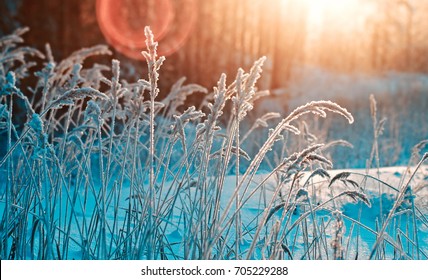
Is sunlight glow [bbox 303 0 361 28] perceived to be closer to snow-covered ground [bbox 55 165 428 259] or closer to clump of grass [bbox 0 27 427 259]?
snow-covered ground [bbox 55 165 428 259]

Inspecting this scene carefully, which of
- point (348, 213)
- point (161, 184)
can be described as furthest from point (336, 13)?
point (161, 184)

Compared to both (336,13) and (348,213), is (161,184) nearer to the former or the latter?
(348,213)

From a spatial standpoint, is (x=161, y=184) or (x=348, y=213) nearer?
(x=161, y=184)

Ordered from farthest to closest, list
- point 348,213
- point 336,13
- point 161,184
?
point 336,13 < point 348,213 < point 161,184

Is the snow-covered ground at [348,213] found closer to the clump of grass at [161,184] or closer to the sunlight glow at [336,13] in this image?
the clump of grass at [161,184]

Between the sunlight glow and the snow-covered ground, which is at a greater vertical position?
the sunlight glow

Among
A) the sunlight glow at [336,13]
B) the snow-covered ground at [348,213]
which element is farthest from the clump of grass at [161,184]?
the sunlight glow at [336,13]

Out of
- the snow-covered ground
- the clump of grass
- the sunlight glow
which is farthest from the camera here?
the sunlight glow

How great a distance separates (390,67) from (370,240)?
27.3 meters

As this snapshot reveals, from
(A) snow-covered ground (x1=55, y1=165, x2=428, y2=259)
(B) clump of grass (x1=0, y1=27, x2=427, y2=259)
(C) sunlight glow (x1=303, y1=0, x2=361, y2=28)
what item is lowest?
(A) snow-covered ground (x1=55, y1=165, x2=428, y2=259)

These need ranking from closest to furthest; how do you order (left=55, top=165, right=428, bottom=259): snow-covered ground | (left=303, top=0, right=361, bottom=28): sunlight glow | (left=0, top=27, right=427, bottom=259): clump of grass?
(left=0, top=27, right=427, bottom=259): clump of grass, (left=55, top=165, right=428, bottom=259): snow-covered ground, (left=303, top=0, right=361, bottom=28): sunlight glow

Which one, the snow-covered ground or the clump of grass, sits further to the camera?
the snow-covered ground

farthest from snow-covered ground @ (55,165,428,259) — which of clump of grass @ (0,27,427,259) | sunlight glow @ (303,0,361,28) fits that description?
sunlight glow @ (303,0,361,28)

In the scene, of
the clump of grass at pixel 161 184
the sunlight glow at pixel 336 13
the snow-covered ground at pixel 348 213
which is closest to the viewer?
the clump of grass at pixel 161 184
